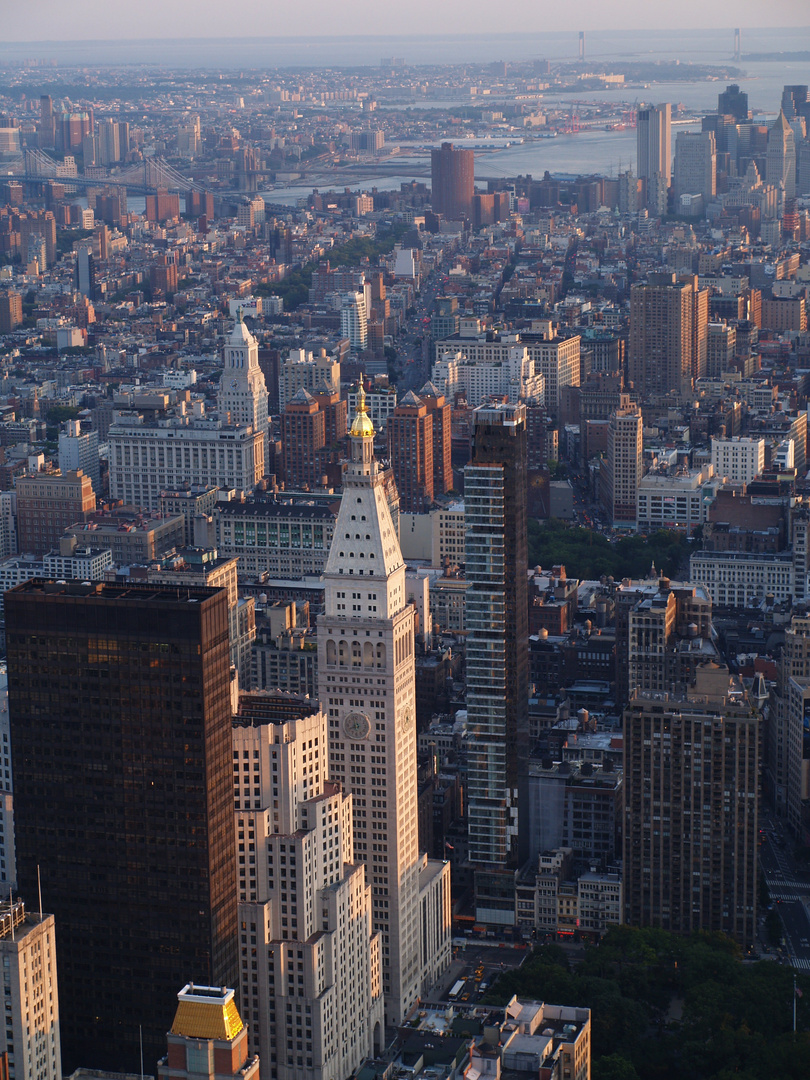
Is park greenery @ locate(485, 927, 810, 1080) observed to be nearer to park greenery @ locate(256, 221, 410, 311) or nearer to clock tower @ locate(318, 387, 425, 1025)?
clock tower @ locate(318, 387, 425, 1025)

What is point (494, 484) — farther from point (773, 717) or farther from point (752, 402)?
point (752, 402)

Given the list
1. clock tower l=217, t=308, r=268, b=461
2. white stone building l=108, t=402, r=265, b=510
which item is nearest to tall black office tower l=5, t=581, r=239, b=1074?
white stone building l=108, t=402, r=265, b=510

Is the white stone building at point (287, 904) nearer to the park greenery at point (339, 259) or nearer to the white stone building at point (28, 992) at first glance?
the white stone building at point (28, 992)

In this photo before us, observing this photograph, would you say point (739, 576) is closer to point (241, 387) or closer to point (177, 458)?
point (177, 458)

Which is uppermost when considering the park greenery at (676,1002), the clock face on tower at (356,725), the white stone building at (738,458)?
the clock face on tower at (356,725)

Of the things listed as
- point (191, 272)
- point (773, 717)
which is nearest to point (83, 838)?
point (773, 717)

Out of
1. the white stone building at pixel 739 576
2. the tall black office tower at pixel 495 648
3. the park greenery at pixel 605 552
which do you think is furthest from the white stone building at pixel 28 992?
the park greenery at pixel 605 552

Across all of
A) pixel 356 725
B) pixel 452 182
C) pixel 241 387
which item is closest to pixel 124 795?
pixel 356 725
